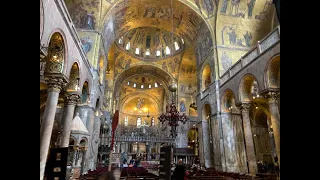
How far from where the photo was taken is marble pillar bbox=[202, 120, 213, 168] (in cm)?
1661

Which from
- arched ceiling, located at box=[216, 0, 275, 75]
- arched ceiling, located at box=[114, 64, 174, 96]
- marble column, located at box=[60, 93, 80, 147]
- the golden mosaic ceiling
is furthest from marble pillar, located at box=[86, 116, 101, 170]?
arched ceiling, located at box=[114, 64, 174, 96]

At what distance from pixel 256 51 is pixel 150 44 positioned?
18.1 m

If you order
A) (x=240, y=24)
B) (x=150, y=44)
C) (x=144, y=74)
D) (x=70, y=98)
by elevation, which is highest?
(x=150, y=44)

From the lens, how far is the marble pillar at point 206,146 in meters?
16.6

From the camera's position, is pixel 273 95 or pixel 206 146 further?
pixel 206 146

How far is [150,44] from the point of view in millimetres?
27656

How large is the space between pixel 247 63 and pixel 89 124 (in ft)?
33.4

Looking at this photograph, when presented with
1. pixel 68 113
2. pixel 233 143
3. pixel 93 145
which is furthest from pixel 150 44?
pixel 68 113

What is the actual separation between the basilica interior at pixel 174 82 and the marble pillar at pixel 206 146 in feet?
0.25

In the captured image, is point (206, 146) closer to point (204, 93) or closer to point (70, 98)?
point (204, 93)

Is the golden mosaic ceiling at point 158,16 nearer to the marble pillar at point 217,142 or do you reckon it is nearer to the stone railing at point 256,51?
the stone railing at point 256,51

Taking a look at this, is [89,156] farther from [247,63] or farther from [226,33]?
[226,33]
